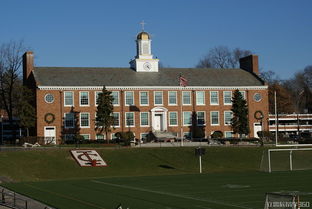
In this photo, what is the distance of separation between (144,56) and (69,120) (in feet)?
47.3

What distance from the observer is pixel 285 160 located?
53.2 meters

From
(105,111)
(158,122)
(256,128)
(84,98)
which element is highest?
(84,98)

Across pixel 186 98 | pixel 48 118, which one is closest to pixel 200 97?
pixel 186 98

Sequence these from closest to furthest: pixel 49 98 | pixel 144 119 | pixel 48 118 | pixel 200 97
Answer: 1. pixel 48 118
2. pixel 49 98
3. pixel 144 119
4. pixel 200 97

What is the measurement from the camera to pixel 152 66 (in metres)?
80.5

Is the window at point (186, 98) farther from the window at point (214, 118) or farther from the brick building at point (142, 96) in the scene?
the window at point (214, 118)

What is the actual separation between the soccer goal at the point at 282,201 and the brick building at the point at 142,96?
49165mm

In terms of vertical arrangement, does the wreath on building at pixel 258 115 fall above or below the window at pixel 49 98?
below

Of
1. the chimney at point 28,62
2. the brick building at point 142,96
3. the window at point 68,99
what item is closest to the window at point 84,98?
the brick building at point 142,96

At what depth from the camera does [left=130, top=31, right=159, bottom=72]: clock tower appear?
7994cm

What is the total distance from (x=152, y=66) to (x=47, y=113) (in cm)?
1666

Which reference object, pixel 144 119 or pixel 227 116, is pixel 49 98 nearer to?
pixel 144 119

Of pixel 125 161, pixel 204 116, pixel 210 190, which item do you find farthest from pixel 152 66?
pixel 210 190

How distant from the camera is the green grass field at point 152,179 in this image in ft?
101
